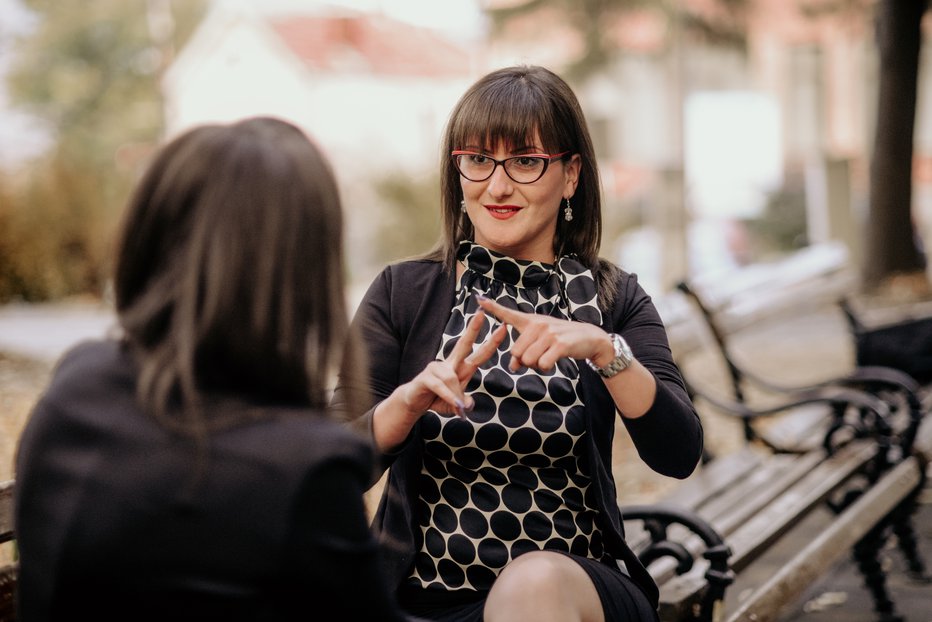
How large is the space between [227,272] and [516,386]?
3.63 ft

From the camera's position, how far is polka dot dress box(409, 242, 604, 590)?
8.31 ft

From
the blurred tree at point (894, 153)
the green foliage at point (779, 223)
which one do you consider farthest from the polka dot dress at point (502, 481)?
the green foliage at point (779, 223)

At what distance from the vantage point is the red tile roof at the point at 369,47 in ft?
124

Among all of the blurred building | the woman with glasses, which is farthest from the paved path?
the blurred building

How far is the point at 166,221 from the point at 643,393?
1156mm

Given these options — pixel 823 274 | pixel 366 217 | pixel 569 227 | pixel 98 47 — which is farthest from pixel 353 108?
pixel 569 227

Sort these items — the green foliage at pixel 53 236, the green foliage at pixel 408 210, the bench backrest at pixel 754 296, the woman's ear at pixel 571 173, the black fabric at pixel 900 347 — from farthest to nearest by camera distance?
1. the green foliage at pixel 408 210
2. the green foliage at pixel 53 236
3. the black fabric at pixel 900 347
4. the bench backrest at pixel 754 296
5. the woman's ear at pixel 571 173

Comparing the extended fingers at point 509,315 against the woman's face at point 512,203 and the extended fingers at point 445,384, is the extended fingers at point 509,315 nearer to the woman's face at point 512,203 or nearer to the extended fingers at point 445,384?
the extended fingers at point 445,384

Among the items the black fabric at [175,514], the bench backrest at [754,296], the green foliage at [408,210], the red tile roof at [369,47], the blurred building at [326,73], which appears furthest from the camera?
the red tile roof at [369,47]

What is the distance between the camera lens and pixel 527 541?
99.5 inches

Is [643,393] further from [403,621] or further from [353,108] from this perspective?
[353,108]

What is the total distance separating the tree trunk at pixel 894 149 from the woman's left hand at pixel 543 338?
11.4 metres

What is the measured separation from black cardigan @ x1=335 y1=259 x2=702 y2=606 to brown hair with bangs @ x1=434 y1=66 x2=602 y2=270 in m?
0.11

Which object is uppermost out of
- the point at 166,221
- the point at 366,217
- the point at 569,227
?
the point at 166,221
